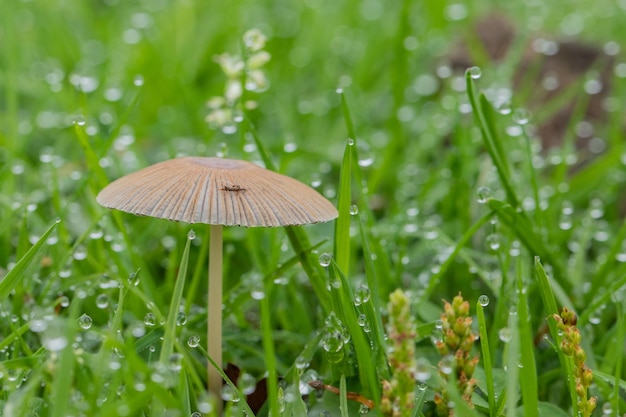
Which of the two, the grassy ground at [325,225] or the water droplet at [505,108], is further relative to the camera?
the water droplet at [505,108]

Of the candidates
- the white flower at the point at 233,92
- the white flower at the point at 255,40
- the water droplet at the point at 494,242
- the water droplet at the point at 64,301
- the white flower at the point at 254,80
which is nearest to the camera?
the water droplet at the point at 64,301

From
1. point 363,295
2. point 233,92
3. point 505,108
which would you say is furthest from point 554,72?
point 363,295

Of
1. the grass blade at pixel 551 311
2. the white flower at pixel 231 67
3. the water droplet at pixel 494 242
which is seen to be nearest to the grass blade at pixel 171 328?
the grass blade at pixel 551 311

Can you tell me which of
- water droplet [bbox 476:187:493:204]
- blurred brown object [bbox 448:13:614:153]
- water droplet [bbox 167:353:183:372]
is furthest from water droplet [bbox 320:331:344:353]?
blurred brown object [bbox 448:13:614:153]

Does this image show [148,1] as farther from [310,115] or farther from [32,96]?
[310,115]

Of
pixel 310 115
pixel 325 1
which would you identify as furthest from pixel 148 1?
pixel 310 115

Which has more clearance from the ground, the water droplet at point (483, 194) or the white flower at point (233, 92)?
the white flower at point (233, 92)

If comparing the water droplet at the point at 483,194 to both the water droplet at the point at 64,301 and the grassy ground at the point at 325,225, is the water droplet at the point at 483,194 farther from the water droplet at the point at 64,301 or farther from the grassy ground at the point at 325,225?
the water droplet at the point at 64,301
